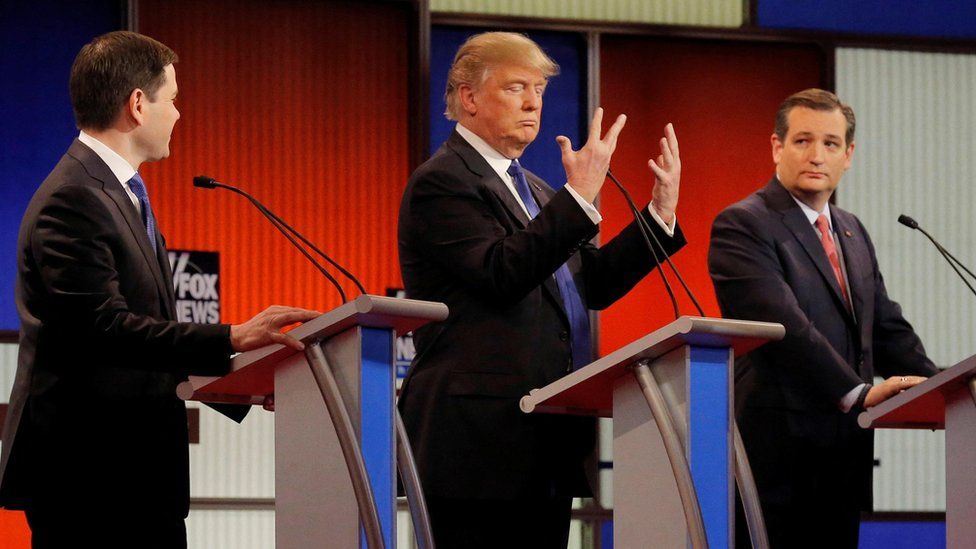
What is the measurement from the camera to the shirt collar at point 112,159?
284 cm

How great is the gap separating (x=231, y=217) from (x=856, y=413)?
2494mm

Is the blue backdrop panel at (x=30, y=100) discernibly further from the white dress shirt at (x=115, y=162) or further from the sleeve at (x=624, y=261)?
the sleeve at (x=624, y=261)

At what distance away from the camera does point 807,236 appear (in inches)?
155

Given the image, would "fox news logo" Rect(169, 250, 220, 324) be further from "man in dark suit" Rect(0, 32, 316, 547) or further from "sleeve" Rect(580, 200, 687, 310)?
"man in dark suit" Rect(0, 32, 316, 547)

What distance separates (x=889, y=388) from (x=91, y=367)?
183 cm

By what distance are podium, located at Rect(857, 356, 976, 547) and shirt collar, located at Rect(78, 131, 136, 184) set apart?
63.4 inches

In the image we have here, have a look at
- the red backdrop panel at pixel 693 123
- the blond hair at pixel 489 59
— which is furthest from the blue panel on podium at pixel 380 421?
the red backdrop panel at pixel 693 123

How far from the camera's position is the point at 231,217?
535 centimetres

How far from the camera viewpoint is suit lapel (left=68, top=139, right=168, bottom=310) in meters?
2.77

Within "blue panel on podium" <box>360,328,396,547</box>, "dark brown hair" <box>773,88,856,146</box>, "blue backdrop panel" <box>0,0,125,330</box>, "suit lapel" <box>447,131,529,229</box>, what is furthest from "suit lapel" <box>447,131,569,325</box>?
"blue backdrop panel" <box>0,0,125,330</box>

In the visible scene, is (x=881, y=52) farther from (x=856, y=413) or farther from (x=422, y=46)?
(x=856, y=413)

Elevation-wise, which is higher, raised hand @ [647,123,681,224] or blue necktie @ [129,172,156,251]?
raised hand @ [647,123,681,224]

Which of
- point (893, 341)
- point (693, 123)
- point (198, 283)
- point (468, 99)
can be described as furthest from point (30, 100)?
point (893, 341)

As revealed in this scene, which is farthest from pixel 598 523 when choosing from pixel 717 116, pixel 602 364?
pixel 602 364
